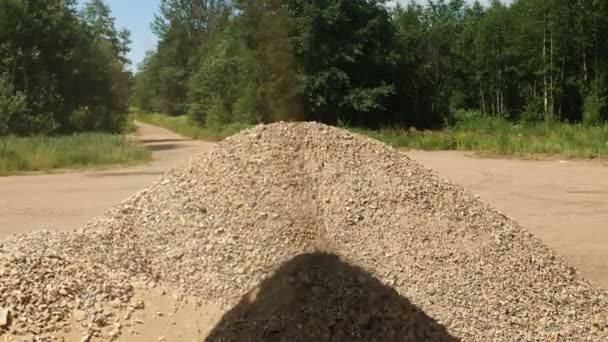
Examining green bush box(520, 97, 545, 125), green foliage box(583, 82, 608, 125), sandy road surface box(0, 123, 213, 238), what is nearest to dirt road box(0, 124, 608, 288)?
sandy road surface box(0, 123, 213, 238)

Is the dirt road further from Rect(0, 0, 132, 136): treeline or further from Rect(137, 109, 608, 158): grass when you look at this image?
Rect(0, 0, 132, 136): treeline

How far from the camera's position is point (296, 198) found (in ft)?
16.2

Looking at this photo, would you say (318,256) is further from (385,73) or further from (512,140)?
(385,73)

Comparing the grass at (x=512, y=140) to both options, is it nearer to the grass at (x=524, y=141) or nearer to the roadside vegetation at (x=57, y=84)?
the grass at (x=524, y=141)

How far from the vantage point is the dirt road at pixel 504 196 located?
28.5 ft

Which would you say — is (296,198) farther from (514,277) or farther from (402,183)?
(514,277)

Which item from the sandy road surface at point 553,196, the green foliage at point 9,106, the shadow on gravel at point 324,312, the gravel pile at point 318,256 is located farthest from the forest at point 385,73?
the shadow on gravel at point 324,312

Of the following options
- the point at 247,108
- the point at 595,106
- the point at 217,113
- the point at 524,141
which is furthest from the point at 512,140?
the point at 217,113

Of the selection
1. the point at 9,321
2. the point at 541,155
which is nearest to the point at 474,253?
the point at 9,321

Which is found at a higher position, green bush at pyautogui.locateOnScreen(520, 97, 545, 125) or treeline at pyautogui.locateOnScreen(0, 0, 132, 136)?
treeline at pyautogui.locateOnScreen(0, 0, 132, 136)

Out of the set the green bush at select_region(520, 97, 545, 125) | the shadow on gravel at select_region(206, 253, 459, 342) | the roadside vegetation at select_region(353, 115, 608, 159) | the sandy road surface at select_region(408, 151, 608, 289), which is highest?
the green bush at select_region(520, 97, 545, 125)

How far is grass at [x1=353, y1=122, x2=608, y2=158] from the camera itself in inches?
798

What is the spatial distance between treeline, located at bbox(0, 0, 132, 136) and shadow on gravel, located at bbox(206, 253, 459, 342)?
889 inches

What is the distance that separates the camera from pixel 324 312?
4.01 metres
